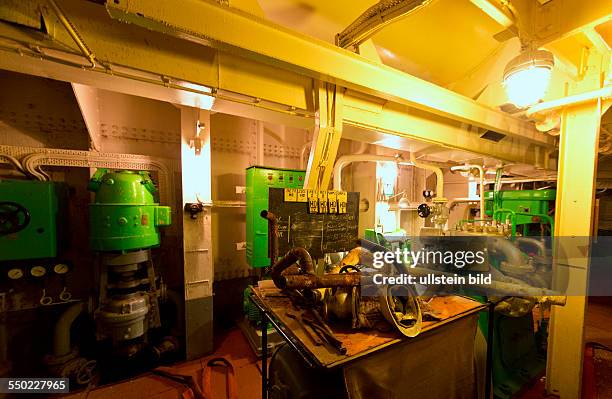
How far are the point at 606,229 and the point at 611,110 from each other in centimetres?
374

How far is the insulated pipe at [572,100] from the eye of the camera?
170 centimetres

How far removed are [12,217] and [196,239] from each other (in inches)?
56.3

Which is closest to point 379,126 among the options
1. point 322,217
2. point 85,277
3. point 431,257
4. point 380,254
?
point 322,217

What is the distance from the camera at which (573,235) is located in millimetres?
1915

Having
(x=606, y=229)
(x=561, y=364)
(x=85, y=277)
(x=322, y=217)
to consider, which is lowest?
(x=561, y=364)

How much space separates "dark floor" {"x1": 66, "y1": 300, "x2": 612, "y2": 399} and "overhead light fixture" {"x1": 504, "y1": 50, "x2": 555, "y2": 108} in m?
2.51

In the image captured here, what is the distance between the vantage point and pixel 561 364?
1.90 metres

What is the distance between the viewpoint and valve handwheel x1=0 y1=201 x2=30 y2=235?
6.11ft

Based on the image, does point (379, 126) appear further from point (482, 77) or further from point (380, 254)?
point (482, 77)

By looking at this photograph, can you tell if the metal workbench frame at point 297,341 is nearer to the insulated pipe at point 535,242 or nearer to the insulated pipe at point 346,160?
the insulated pipe at point 535,242

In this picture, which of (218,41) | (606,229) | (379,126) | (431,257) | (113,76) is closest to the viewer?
(218,41)

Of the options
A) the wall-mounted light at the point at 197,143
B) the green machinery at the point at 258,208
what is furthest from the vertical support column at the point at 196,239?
the green machinery at the point at 258,208

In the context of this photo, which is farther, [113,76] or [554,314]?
[554,314]

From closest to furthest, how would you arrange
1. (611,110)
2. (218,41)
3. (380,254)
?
1. (218,41)
2. (380,254)
3. (611,110)
